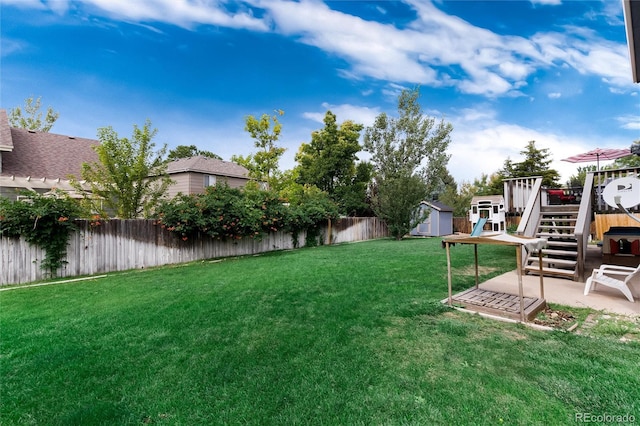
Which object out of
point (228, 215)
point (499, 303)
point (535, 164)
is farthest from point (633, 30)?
point (535, 164)

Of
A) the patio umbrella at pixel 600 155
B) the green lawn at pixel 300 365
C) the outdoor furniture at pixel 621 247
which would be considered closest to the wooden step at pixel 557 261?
the outdoor furniture at pixel 621 247

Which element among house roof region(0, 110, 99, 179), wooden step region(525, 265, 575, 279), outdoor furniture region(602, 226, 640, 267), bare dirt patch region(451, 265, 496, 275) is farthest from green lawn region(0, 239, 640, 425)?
house roof region(0, 110, 99, 179)

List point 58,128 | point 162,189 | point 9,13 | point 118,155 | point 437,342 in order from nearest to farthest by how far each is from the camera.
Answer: point 437,342 → point 9,13 → point 118,155 → point 162,189 → point 58,128

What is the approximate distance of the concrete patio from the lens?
434 centimetres

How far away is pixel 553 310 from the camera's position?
13.9ft

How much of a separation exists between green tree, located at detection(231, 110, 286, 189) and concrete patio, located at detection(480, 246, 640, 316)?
1494cm

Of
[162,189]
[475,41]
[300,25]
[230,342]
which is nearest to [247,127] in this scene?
[162,189]

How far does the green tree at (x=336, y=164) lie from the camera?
77.9 feet

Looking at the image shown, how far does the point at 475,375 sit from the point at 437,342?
67 cm

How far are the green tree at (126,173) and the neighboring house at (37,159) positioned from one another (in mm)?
2422

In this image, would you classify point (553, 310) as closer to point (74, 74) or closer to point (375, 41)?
point (375, 41)

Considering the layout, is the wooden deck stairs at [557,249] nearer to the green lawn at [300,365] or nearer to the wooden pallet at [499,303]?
the wooden pallet at [499,303]

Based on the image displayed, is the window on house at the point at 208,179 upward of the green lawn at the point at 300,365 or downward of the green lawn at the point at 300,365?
upward

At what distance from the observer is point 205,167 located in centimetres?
1942
